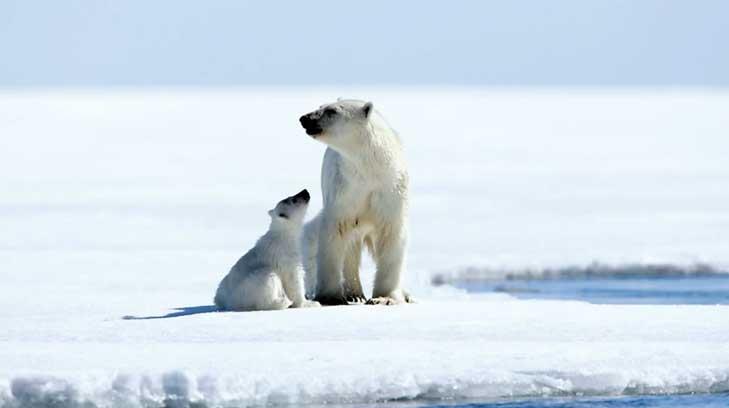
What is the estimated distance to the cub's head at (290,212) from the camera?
28.2ft

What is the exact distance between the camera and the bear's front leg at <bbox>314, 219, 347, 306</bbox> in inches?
356

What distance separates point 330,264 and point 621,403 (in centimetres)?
257

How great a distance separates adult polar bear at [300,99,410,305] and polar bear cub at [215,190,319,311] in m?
0.35

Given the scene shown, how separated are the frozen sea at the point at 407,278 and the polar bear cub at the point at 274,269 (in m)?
0.20

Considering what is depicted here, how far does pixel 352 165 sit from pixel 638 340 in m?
2.00

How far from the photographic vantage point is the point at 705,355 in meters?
7.34

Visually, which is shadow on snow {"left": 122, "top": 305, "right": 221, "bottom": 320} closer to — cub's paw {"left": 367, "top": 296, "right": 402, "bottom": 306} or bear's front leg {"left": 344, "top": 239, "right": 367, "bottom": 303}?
bear's front leg {"left": 344, "top": 239, "right": 367, "bottom": 303}

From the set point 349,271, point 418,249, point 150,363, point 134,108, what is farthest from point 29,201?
point 134,108

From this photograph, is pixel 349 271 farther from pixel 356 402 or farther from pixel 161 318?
pixel 356 402

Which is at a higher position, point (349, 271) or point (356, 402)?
point (349, 271)

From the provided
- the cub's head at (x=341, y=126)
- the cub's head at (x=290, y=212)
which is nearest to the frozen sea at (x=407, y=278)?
the cub's head at (x=290, y=212)

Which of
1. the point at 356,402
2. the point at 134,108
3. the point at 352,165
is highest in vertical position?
the point at 134,108

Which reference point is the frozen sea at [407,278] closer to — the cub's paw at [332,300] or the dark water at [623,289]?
the dark water at [623,289]

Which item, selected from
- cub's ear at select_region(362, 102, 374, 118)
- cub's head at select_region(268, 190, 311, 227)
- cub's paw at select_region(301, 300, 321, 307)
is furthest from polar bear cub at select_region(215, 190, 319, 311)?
cub's ear at select_region(362, 102, 374, 118)
